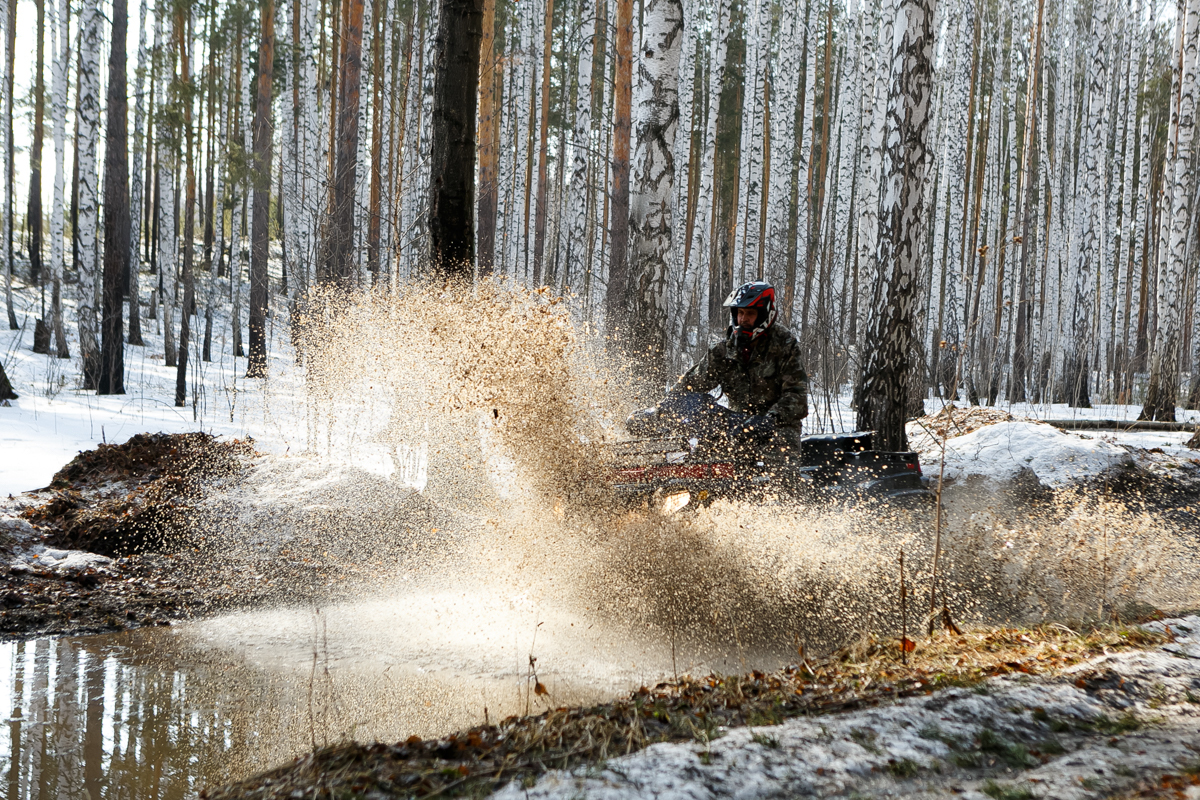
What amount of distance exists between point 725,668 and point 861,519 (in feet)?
7.66

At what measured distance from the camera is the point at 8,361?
16047mm

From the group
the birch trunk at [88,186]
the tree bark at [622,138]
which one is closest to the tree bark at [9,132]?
the birch trunk at [88,186]

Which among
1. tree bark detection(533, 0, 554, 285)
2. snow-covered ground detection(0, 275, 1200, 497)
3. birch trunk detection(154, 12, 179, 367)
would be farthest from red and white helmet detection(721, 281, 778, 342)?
tree bark detection(533, 0, 554, 285)

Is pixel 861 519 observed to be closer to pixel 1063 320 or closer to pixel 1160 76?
pixel 1063 320

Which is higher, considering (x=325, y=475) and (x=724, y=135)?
(x=724, y=135)

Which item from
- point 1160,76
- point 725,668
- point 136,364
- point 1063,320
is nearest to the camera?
point 725,668

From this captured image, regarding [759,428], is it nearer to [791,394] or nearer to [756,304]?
[791,394]

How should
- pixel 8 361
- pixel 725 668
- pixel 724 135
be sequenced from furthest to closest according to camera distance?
pixel 724 135 < pixel 8 361 < pixel 725 668

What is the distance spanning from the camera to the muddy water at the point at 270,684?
3355 millimetres

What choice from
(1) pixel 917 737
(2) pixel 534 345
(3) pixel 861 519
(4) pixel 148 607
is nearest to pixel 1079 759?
(1) pixel 917 737

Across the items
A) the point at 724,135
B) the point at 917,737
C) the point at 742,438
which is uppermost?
the point at 724,135

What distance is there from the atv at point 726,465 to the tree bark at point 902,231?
1.90 metres

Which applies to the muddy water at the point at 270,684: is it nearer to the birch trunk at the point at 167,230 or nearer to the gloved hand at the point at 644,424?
the gloved hand at the point at 644,424

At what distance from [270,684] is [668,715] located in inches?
87.3
